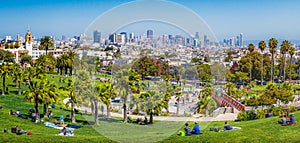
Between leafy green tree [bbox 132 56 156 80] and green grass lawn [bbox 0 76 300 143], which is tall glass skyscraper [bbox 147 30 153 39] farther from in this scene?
green grass lawn [bbox 0 76 300 143]

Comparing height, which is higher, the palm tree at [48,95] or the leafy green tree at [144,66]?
the leafy green tree at [144,66]

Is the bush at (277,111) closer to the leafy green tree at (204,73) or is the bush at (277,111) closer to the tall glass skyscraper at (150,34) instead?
the leafy green tree at (204,73)

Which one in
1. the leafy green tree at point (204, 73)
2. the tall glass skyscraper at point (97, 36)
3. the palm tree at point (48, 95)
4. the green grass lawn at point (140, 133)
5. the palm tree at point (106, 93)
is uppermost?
the tall glass skyscraper at point (97, 36)

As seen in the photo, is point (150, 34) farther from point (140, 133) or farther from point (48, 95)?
point (48, 95)

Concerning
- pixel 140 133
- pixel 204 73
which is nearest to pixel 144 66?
pixel 204 73

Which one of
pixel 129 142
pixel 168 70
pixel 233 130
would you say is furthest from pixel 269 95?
pixel 129 142

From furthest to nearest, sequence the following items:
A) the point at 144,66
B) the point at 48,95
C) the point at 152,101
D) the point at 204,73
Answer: the point at 48,95
the point at 144,66
the point at 204,73
the point at 152,101

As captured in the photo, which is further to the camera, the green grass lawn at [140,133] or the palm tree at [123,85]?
the palm tree at [123,85]

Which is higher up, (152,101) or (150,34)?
(150,34)

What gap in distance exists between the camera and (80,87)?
883 centimetres

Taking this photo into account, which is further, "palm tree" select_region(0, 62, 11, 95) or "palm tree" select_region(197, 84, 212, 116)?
"palm tree" select_region(0, 62, 11, 95)

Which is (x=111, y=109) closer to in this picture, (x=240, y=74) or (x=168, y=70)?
(x=168, y=70)

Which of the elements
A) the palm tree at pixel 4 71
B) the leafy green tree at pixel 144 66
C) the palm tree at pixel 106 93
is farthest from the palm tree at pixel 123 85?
the palm tree at pixel 4 71

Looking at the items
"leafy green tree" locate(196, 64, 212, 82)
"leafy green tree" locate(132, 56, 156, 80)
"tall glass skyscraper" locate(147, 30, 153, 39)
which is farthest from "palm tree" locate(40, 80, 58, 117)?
"tall glass skyscraper" locate(147, 30, 153, 39)
